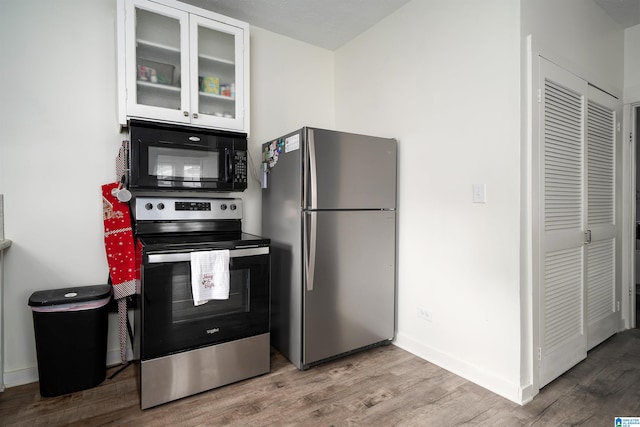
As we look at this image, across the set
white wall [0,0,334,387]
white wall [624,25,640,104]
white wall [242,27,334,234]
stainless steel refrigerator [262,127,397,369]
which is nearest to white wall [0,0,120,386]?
white wall [0,0,334,387]

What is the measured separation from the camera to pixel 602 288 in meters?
2.60

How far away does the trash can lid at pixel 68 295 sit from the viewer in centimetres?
182

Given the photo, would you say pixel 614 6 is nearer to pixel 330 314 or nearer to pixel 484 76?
pixel 484 76

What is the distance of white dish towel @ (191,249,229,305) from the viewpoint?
1812 millimetres

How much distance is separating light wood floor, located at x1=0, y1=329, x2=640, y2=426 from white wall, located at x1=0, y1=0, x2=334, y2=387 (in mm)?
458

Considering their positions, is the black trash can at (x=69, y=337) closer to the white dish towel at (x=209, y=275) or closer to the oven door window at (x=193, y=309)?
the oven door window at (x=193, y=309)

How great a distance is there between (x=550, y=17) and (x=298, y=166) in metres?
1.84

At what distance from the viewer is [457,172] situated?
2148 millimetres

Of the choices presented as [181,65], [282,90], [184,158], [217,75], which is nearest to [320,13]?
[282,90]

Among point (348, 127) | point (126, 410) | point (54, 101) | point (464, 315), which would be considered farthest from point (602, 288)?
point (54, 101)

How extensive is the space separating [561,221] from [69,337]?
3149 millimetres

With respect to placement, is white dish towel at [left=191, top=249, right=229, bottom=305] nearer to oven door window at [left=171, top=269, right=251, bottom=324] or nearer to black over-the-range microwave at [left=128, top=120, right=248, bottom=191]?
oven door window at [left=171, top=269, right=251, bottom=324]

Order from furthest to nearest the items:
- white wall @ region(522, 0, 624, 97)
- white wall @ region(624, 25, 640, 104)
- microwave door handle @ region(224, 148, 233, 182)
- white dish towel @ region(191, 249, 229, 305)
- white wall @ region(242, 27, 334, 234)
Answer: white wall @ region(242, 27, 334, 234) < white wall @ region(624, 25, 640, 104) < microwave door handle @ region(224, 148, 233, 182) < white wall @ region(522, 0, 624, 97) < white dish towel @ region(191, 249, 229, 305)

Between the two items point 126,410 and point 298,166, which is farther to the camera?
point 298,166
